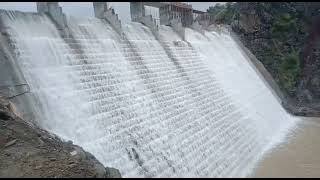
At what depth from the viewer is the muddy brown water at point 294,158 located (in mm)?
13883

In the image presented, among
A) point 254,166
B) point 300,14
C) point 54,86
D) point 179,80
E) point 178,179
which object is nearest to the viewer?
point 54,86

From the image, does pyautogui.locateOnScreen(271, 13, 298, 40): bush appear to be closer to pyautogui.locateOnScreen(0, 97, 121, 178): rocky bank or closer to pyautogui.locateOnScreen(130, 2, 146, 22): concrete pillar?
pyautogui.locateOnScreen(130, 2, 146, 22): concrete pillar

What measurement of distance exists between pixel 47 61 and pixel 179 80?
6628 millimetres

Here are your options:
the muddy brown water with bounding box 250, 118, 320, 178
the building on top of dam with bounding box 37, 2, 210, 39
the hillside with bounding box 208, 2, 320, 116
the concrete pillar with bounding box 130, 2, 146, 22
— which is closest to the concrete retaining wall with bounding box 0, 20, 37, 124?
the building on top of dam with bounding box 37, 2, 210, 39

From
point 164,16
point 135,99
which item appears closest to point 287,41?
point 164,16

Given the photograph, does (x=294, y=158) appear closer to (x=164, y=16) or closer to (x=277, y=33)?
(x=164, y=16)

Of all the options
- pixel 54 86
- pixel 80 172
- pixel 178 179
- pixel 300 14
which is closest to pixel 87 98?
pixel 54 86

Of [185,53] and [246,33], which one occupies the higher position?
[185,53]

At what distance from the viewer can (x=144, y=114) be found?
41.8 feet

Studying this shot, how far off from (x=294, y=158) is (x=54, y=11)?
9934 millimetres

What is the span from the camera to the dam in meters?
10.4

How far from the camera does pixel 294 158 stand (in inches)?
611

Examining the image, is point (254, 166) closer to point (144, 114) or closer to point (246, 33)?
point (144, 114)

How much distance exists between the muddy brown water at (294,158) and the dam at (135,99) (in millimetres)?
441
